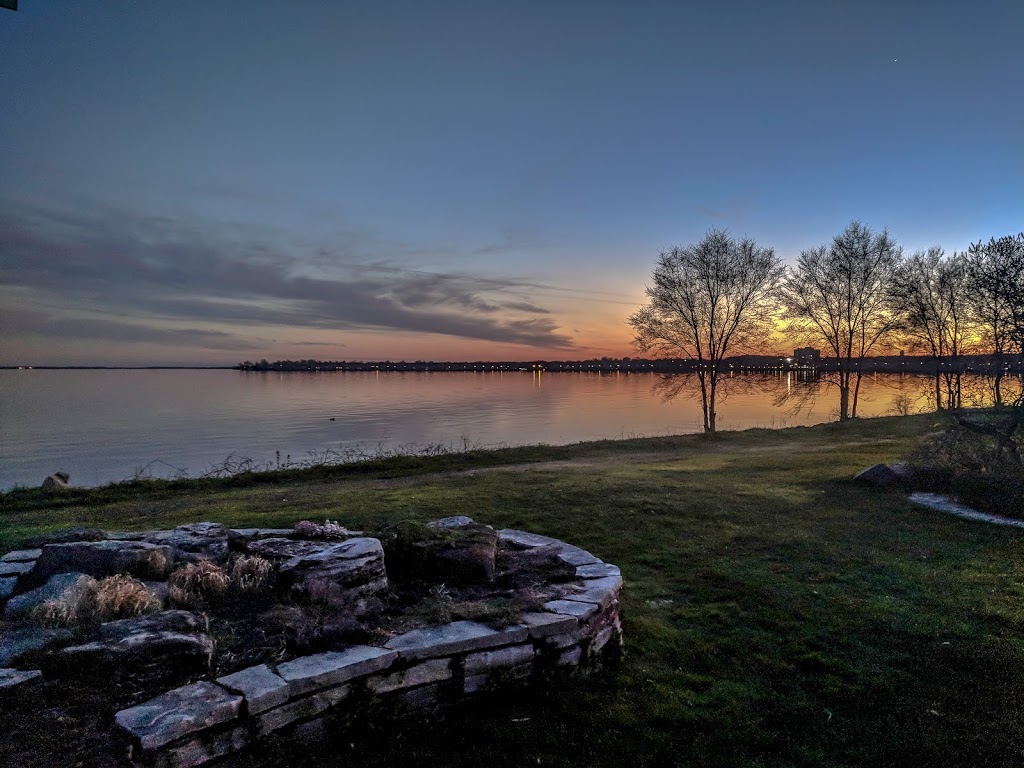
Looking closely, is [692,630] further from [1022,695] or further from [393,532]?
[393,532]

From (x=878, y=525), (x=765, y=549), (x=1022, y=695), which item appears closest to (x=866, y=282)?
(x=878, y=525)

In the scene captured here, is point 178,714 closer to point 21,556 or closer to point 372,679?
point 372,679

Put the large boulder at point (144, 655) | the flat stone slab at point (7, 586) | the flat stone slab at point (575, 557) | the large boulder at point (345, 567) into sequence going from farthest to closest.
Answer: the flat stone slab at point (575, 557) → the flat stone slab at point (7, 586) → the large boulder at point (345, 567) → the large boulder at point (144, 655)

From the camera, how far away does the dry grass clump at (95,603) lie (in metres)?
4.06

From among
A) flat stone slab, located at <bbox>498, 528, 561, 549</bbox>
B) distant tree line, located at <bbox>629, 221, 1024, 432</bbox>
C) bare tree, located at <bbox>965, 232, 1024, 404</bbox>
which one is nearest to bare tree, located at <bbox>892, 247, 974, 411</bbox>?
distant tree line, located at <bbox>629, 221, 1024, 432</bbox>

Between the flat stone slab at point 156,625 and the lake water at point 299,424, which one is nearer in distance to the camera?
the flat stone slab at point 156,625

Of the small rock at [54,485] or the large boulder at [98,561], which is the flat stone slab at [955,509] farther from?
the small rock at [54,485]

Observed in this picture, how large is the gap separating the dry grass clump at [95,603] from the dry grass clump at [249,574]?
1.99ft

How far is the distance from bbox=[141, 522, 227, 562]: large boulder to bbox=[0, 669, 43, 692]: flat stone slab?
187 centimetres

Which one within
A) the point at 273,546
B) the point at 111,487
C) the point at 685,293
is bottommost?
the point at 111,487

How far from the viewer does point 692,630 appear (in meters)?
5.41

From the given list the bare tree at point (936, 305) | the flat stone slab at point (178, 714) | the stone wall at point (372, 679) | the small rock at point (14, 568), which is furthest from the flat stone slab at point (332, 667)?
the bare tree at point (936, 305)

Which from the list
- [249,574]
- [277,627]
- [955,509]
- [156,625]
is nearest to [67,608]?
[156,625]

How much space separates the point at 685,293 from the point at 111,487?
23.6m
